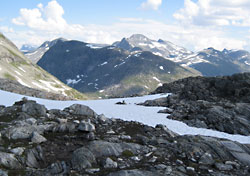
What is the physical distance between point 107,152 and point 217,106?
85.5 ft

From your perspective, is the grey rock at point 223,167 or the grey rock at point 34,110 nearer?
the grey rock at point 223,167

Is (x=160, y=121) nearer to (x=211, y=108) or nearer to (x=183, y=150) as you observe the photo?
(x=211, y=108)

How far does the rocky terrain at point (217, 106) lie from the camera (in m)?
31.3

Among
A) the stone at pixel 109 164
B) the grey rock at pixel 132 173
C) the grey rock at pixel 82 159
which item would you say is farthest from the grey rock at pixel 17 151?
the grey rock at pixel 132 173

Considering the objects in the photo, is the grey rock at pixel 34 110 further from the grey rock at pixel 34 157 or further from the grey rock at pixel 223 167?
the grey rock at pixel 223 167

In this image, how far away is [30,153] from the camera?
1359 centimetres

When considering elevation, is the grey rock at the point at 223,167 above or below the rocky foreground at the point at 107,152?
below

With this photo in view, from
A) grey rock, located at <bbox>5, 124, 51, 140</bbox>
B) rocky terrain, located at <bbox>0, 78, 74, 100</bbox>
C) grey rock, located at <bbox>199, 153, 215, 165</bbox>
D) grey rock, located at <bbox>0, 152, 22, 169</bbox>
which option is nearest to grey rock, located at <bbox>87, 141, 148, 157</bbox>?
grey rock, located at <bbox>199, 153, 215, 165</bbox>

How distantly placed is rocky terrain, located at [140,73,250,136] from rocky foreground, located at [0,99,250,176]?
482 inches

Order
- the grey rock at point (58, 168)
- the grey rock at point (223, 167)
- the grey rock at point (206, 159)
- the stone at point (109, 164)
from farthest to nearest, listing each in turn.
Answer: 1. the grey rock at point (206, 159)
2. the grey rock at point (223, 167)
3. the stone at point (109, 164)
4. the grey rock at point (58, 168)

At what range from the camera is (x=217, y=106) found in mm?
35875

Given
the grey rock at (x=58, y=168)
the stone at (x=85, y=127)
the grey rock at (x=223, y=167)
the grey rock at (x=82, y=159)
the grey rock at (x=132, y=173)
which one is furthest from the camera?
the stone at (x=85, y=127)

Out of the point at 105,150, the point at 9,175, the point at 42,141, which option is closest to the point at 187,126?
the point at 105,150

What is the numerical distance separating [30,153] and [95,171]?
411 cm
